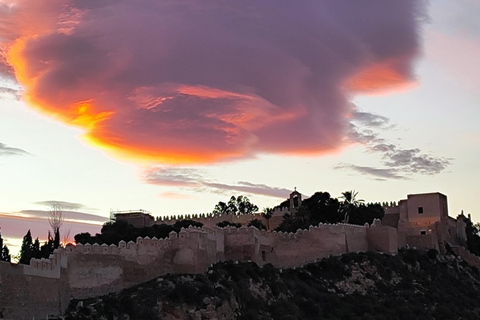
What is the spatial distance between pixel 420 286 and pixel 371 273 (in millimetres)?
3954

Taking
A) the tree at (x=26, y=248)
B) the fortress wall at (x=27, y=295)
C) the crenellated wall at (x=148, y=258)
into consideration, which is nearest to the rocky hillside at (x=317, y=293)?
the crenellated wall at (x=148, y=258)

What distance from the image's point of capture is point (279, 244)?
4684 centimetres

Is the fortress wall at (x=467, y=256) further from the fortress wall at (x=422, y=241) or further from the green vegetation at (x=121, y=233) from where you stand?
the green vegetation at (x=121, y=233)

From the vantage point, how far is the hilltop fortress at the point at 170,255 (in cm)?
3005

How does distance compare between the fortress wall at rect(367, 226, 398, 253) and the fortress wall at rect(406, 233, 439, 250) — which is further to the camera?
the fortress wall at rect(406, 233, 439, 250)

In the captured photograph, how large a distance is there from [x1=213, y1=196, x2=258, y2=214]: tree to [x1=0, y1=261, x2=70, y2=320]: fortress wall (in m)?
48.4

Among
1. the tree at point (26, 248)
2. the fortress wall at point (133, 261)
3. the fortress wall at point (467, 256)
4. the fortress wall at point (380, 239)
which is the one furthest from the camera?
the fortress wall at point (467, 256)

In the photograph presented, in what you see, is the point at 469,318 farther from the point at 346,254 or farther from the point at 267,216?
the point at 267,216

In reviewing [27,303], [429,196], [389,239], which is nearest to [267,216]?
[429,196]

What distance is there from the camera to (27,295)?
2962 cm

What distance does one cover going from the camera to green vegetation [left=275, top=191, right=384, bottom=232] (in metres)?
66.6

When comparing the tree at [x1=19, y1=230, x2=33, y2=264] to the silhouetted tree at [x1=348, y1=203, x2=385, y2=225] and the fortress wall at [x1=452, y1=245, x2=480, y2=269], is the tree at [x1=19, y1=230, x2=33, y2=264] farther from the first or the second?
the fortress wall at [x1=452, y1=245, x2=480, y2=269]

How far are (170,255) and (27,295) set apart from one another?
9.33m

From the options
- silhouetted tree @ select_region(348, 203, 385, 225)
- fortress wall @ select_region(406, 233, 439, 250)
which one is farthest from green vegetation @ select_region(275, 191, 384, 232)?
fortress wall @ select_region(406, 233, 439, 250)
